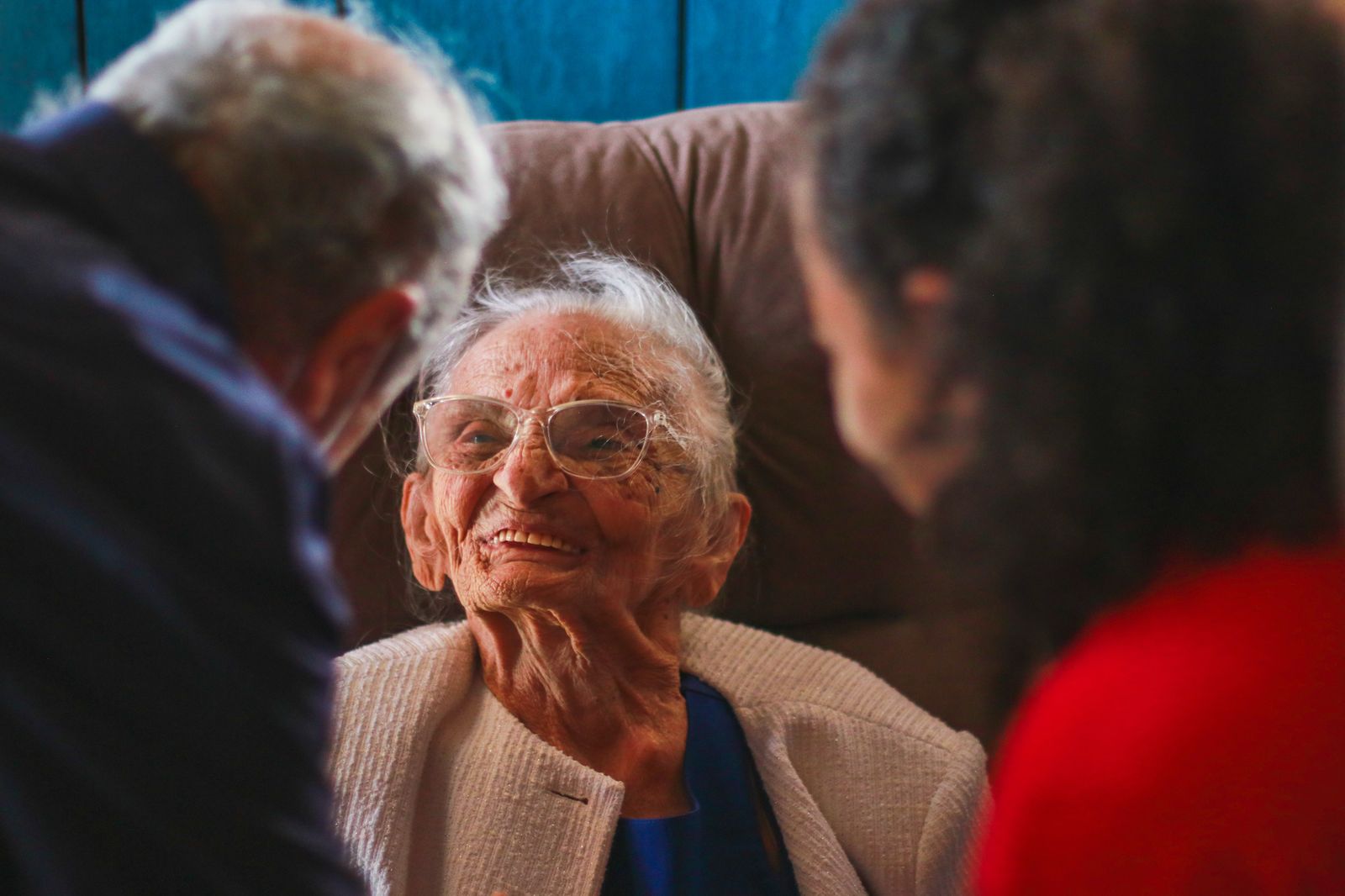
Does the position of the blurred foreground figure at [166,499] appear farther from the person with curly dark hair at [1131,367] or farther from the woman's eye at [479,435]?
the woman's eye at [479,435]

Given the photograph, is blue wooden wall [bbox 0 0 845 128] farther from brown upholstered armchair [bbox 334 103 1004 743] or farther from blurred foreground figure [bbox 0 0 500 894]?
blurred foreground figure [bbox 0 0 500 894]

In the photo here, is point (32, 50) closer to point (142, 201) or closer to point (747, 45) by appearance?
point (747, 45)

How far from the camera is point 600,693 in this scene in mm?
1712

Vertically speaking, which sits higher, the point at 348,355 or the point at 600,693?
the point at 348,355

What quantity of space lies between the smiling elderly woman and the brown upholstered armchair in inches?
4.7

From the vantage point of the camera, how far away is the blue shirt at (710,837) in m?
1.62

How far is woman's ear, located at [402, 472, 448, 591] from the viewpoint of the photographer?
1.83m

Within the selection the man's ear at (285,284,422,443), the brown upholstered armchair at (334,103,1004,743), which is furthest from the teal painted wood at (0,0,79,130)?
the man's ear at (285,284,422,443)

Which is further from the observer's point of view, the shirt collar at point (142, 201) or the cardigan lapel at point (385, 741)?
the cardigan lapel at point (385, 741)

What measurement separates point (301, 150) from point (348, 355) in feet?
0.47

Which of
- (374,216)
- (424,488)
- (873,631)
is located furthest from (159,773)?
(873,631)

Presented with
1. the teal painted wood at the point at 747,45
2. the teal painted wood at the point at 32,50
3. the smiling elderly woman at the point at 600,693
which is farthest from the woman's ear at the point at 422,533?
the teal painted wood at the point at 747,45

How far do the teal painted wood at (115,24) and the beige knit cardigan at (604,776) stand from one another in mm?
1393

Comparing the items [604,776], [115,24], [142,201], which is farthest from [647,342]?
[115,24]
